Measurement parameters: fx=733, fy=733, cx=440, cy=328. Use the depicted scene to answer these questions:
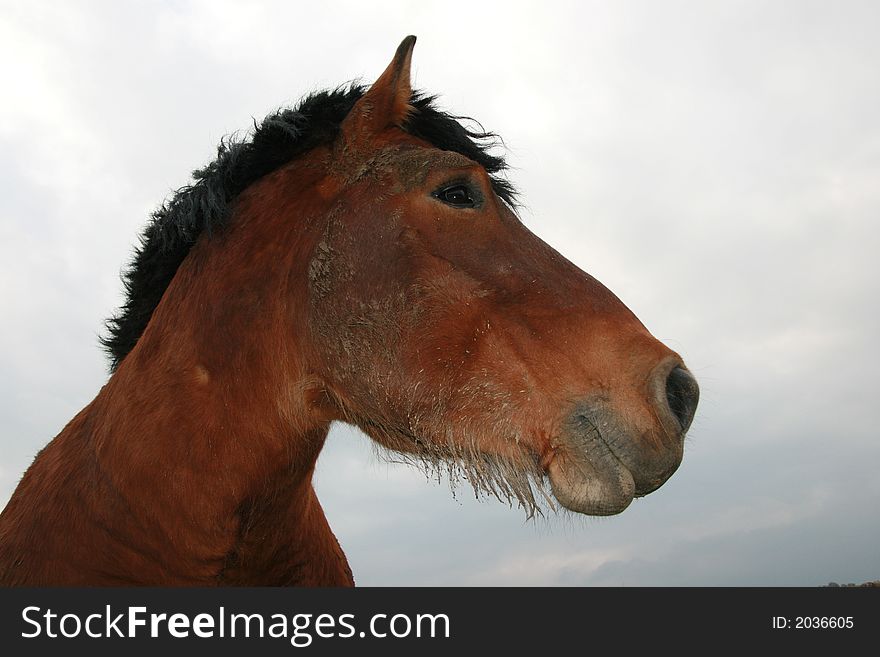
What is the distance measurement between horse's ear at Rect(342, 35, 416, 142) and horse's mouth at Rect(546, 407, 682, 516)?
1961 mm

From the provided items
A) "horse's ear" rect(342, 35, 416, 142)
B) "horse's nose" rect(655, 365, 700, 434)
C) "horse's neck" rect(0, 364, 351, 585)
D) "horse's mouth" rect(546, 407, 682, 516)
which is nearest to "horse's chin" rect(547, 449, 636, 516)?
"horse's mouth" rect(546, 407, 682, 516)

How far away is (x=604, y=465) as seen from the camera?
314 centimetres

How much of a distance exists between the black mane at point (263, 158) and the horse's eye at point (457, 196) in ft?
1.58

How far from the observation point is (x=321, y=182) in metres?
4.04

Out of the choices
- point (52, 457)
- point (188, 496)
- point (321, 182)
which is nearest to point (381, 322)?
point (321, 182)

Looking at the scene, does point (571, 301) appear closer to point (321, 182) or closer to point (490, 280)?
point (490, 280)

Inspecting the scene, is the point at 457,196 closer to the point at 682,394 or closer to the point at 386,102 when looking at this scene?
the point at 386,102

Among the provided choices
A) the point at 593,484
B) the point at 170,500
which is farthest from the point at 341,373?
the point at 593,484

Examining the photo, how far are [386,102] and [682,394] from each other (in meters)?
2.18

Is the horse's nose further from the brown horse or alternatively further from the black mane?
the black mane

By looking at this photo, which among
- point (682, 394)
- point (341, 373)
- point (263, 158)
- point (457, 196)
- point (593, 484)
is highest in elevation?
point (263, 158)

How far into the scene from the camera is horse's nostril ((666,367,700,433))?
3.17 metres

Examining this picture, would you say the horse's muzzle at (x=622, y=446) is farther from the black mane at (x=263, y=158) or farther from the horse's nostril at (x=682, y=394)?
the black mane at (x=263, y=158)

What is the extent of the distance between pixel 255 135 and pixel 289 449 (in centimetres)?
183
